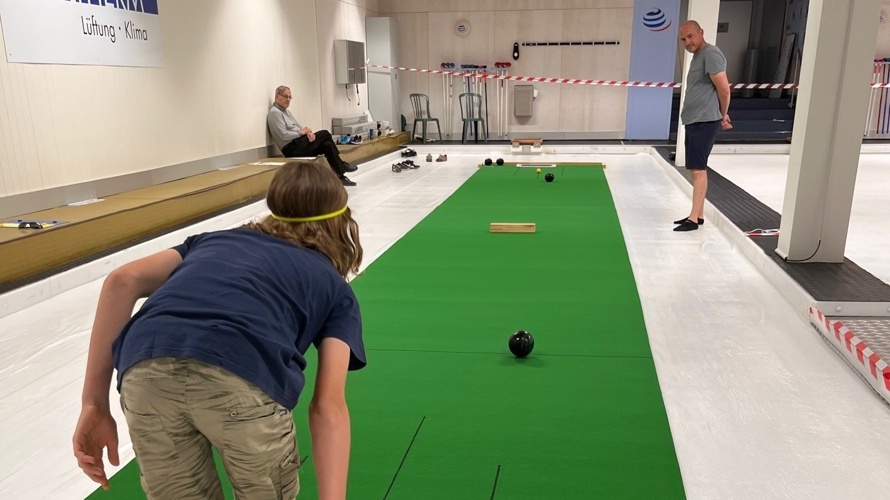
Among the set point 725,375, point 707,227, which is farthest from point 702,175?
point 725,375

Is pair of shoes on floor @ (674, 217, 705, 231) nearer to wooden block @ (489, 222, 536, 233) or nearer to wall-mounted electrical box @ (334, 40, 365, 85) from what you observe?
wooden block @ (489, 222, 536, 233)

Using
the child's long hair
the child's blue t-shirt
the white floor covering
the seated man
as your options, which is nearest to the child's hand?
the child's blue t-shirt

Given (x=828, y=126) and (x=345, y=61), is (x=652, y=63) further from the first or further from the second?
(x=828, y=126)

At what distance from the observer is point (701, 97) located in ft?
17.7

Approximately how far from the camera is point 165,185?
20.4ft

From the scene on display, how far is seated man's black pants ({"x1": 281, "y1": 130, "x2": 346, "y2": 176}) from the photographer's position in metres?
8.38

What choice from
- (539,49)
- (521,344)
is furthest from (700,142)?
(539,49)

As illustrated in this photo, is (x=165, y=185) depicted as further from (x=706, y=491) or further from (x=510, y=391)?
(x=706, y=491)

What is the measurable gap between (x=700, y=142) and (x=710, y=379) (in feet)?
9.81

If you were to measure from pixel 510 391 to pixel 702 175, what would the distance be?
3.40 m

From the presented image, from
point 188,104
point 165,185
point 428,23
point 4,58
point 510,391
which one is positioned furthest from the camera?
point 428,23

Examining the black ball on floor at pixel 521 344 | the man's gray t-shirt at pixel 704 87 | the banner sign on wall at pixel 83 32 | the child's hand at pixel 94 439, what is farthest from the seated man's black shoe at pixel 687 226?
the child's hand at pixel 94 439

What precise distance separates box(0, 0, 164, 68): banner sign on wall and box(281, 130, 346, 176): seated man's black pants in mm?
2287

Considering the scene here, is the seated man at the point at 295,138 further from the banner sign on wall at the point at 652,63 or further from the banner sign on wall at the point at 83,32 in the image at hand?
the banner sign on wall at the point at 652,63
